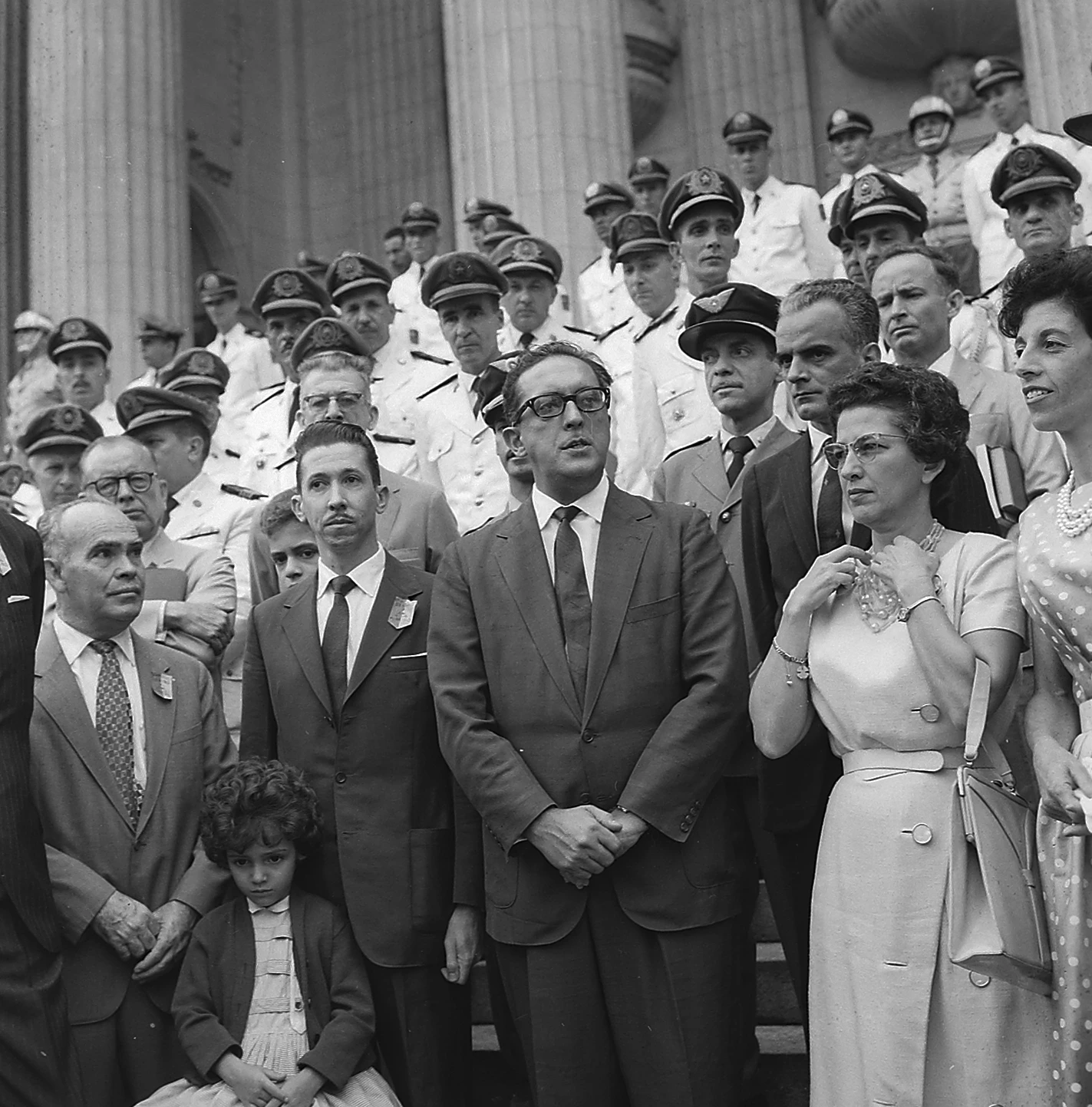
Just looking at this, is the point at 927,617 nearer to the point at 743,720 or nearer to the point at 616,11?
the point at 743,720

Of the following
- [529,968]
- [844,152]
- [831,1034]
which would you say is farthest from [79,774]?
[844,152]

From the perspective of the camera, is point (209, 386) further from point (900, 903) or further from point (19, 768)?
point (900, 903)

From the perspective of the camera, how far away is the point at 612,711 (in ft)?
12.4

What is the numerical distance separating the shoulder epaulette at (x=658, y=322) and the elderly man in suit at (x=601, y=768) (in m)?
3.22

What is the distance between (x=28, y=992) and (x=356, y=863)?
2.85ft

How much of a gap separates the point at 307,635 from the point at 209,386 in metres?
4.20

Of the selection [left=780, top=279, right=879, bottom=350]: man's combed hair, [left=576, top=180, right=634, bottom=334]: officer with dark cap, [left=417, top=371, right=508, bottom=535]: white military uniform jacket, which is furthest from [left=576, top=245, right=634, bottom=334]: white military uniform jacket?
[left=780, top=279, right=879, bottom=350]: man's combed hair

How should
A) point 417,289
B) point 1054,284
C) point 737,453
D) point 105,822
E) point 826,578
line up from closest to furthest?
point 1054,284 < point 826,578 < point 105,822 < point 737,453 < point 417,289

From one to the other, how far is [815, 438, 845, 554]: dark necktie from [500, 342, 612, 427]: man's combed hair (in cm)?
64

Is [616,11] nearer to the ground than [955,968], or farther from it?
farther from it

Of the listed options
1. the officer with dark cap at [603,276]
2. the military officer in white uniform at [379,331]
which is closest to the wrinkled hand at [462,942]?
the military officer in white uniform at [379,331]

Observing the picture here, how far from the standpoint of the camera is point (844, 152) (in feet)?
32.1

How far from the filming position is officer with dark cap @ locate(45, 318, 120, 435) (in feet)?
31.8

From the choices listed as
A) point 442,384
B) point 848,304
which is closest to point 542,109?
point 442,384
